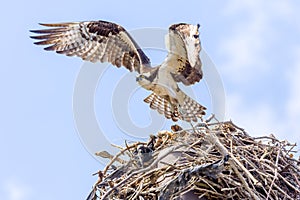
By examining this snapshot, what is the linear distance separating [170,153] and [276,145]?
690mm

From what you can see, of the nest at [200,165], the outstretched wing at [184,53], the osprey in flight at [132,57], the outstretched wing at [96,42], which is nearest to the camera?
the nest at [200,165]

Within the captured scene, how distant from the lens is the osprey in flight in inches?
223

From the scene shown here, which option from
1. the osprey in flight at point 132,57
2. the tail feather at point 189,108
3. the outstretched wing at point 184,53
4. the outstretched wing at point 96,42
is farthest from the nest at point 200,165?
the outstretched wing at point 96,42

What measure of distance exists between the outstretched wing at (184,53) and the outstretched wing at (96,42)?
1.13 feet

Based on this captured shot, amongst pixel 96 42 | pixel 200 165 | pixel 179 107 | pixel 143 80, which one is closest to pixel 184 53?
pixel 143 80

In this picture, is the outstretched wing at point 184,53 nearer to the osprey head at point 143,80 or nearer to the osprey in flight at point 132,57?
the osprey in flight at point 132,57

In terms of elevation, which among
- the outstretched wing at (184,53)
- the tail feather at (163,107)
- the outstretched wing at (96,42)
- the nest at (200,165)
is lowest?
the nest at (200,165)

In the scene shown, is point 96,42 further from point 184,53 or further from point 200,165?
point 200,165

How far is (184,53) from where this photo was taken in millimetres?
5418

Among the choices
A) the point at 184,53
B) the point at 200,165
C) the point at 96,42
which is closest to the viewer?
the point at 200,165

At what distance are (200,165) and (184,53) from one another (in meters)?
1.94

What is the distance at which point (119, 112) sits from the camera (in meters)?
5.01

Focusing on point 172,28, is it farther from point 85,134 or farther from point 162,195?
point 162,195

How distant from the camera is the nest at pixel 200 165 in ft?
12.4
